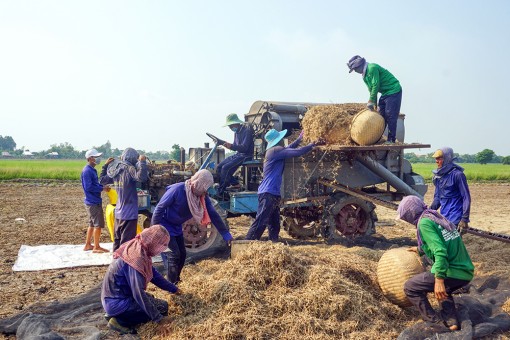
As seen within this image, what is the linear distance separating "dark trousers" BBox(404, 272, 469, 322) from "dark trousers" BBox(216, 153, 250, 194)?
4.63 metres

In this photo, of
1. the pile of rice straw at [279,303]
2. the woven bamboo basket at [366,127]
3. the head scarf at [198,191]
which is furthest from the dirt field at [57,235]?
the woven bamboo basket at [366,127]

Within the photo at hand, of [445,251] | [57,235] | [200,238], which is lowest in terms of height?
[57,235]

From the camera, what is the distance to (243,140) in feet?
28.0

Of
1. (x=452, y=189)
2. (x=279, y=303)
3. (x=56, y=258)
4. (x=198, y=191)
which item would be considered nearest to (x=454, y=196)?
(x=452, y=189)

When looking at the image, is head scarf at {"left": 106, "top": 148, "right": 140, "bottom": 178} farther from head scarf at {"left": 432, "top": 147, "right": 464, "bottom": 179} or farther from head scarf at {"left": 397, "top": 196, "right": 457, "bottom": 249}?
head scarf at {"left": 432, "top": 147, "right": 464, "bottom": 179}

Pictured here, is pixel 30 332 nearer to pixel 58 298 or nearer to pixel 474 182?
pixel 58 298

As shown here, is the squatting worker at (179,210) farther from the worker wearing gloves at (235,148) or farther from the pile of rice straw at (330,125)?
the pile of rice straw at (330,125)

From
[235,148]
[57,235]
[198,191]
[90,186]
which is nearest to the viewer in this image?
[198,191]

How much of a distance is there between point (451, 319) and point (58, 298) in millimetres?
4381

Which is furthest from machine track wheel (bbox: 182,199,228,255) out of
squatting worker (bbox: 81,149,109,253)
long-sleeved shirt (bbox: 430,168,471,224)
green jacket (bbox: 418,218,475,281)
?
green jacket (bbox: 418,218,475,281)

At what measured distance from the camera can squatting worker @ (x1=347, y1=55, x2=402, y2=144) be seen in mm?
8094

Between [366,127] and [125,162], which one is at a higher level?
[366,127]

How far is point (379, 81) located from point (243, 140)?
272 centimetres

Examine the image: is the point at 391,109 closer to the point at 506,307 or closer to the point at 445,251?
the point at 506,307
